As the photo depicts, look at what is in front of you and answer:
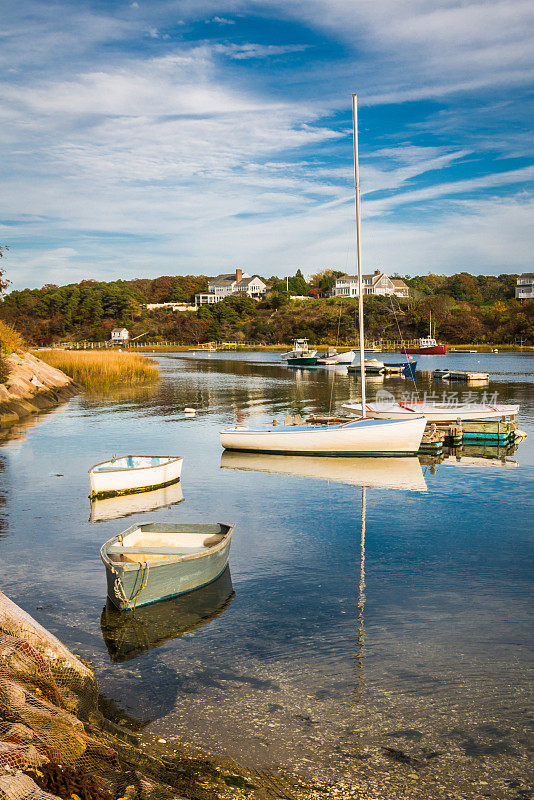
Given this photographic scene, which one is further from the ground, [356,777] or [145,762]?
[145,762]

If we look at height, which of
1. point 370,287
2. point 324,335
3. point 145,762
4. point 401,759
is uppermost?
point 370,287

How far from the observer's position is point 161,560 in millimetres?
11562

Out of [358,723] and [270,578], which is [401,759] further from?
[270,578]

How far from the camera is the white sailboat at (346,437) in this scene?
2538 cm

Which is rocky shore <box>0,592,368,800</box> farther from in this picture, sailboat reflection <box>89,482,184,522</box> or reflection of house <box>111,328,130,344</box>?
reflection of house <box>111,328,130,344</box>

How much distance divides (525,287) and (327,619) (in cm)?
18215

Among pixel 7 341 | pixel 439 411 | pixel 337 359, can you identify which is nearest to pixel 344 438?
pixel 439 411

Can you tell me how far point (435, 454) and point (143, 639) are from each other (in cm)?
1974

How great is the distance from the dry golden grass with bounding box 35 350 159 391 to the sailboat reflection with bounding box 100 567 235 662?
50.3 metres

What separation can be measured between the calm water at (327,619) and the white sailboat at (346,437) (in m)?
1.48

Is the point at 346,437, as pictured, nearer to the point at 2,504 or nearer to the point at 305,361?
the point at 2,504

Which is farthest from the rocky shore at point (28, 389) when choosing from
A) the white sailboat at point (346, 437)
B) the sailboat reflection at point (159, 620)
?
the sailboat reflection at point (159, 620)

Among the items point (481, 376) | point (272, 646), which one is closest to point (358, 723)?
point (272, 646)

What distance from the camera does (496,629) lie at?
10953 millimetres
